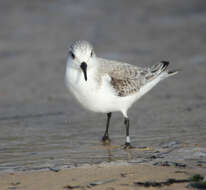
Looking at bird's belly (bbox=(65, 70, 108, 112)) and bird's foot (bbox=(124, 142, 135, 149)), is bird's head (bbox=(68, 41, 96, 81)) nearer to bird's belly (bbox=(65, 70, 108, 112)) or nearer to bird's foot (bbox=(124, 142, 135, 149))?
bird's belly (bbox=(65, 70, 108, 112))

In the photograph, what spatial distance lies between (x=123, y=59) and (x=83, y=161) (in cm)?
591

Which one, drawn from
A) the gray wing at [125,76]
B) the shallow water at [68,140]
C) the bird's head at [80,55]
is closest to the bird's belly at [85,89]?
the bird's head at [80,55]

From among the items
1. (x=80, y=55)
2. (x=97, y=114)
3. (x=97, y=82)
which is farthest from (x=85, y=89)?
(x=97, y=114)

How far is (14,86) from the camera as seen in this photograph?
433 inches

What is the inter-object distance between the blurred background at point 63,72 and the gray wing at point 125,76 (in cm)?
64

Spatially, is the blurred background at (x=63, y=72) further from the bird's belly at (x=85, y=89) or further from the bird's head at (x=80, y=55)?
the bird's head at (x=80, y=55)

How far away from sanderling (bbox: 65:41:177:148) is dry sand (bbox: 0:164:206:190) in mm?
1411

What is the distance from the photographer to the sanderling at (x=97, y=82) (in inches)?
293

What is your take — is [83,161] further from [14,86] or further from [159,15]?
[159,15]

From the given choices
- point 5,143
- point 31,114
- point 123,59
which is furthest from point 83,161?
point 123,59

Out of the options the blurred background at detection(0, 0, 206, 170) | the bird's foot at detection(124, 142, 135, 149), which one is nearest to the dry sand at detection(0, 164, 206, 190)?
the blurred background at detection(0, 0, 206, 170)

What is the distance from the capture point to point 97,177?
5723 millimetres

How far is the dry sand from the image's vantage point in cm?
545

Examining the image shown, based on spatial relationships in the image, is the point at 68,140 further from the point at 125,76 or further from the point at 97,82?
the point at 125,76
